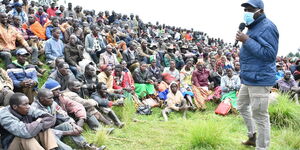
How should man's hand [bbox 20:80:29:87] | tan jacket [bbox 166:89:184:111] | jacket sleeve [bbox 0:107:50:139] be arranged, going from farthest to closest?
tan jacket [bbox 166:89:184:111], man's hand [bbox 20:80:29:87], jacket sleeve [bbox 0:107:50:139]

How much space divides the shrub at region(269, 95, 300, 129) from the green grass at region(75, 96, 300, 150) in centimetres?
2

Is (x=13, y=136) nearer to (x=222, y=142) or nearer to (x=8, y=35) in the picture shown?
(x=222, y=142)

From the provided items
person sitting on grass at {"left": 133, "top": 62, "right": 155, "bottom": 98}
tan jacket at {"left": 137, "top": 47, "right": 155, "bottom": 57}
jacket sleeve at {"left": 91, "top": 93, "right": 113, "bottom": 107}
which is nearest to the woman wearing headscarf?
person sitting on grass at {"left": 133, "top": 62, "right": 155, "bottom": 98}

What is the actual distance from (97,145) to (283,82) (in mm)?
6502

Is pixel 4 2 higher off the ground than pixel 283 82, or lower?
higher

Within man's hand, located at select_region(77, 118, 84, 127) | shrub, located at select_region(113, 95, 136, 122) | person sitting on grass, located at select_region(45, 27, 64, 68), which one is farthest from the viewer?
person sitting on grass, located at select_region(45, 27, 64, 68)

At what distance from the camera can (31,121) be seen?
3.56m

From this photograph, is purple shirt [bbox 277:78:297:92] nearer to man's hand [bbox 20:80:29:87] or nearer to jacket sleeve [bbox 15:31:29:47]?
man's hand [bbox 20:80:29:87]

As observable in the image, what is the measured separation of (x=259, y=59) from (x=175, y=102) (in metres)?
4.28

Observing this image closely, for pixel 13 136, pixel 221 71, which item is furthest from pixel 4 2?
pixel 13 136

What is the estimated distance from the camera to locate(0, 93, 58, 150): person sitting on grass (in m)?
3.24

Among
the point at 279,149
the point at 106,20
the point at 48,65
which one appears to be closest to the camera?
the point at 279,149

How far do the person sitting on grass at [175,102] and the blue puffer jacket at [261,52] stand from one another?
3894mm

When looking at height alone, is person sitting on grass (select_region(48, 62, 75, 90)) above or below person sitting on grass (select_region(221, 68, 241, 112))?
above
